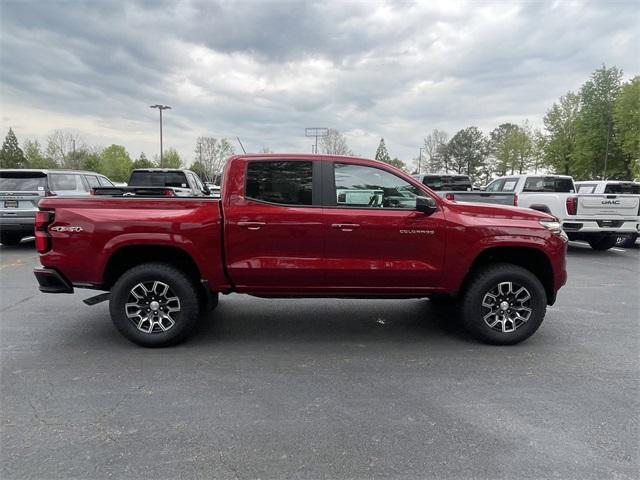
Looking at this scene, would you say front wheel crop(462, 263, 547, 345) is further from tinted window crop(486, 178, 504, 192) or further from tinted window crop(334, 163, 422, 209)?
tinted window crop(486, 178, 504, 192)

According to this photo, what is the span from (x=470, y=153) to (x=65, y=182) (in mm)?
87913

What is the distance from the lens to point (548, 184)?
12.3 metres

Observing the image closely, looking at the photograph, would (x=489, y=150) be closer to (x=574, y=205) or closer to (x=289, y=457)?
(x=574, y=205)

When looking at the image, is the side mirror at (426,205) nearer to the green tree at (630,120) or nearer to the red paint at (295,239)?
the red paint at (295,239)

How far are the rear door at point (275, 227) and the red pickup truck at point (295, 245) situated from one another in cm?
1

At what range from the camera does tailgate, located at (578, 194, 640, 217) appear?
10.2 meters

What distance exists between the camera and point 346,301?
613cm

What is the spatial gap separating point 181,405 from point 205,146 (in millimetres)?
75364

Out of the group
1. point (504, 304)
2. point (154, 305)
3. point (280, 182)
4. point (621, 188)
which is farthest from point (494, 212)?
point (621, 188)

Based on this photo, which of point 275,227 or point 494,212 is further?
point 494,212

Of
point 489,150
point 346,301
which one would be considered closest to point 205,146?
point 489,150

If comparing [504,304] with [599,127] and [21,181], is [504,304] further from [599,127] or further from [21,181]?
[599,127]

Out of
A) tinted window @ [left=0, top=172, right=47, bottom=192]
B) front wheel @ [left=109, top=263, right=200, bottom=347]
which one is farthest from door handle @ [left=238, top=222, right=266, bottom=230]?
tinted window @ [left=0, top=172, right=47, bottom=192]

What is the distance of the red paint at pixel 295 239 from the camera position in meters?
4.17
